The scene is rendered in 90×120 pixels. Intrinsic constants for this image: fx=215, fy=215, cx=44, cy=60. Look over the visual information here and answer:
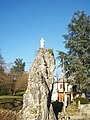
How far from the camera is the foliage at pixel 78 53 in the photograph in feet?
107

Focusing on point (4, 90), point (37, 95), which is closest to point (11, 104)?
point (37, 95)

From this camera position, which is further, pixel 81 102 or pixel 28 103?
pixel 81 102

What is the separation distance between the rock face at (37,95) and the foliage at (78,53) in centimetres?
1637

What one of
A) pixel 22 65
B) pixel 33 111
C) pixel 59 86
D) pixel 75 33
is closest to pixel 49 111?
pixel 33 111

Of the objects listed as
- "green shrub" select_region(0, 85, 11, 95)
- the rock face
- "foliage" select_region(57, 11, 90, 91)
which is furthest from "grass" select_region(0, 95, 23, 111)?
"green shrub" select_region(0, 85, 11, 95)

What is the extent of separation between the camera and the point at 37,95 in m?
15.1

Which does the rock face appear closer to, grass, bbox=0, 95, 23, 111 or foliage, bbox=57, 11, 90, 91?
grass, bbox=0, 95, 23, 111

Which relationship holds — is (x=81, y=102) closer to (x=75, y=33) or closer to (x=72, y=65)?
(x=72, y=65)

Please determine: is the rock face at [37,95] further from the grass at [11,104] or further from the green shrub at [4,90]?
the green shrub at [4,90]

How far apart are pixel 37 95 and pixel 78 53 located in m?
21.4

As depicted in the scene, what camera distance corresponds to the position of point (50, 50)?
18.6 meters

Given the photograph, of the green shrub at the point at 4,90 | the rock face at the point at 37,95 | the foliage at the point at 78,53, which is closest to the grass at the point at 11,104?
the rock face at the point at 37,95

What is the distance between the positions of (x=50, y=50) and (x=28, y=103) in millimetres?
5465

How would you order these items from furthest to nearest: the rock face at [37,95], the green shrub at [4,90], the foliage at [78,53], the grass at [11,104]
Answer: the green shrub at [4,90] < the foliage at [78,53] < the grass at [11,104] < the rock face at [37,95]
